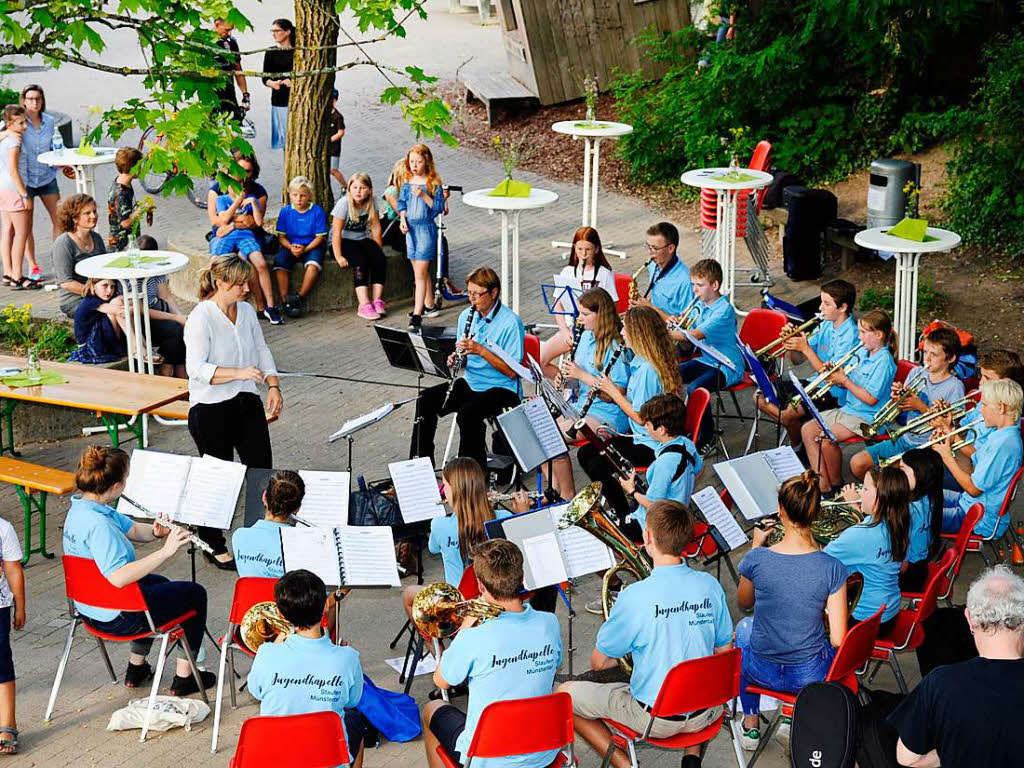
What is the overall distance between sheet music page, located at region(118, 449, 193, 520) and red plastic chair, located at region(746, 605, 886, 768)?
308 cm

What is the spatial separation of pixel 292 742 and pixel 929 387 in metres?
4.88

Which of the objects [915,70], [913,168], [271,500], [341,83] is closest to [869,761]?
[271,500]

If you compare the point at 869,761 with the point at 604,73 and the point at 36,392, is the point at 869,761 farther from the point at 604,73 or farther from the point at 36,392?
the point at 604,73

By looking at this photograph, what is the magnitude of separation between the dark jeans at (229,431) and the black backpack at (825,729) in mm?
4109

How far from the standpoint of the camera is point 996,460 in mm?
7125

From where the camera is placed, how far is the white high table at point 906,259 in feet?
32.2

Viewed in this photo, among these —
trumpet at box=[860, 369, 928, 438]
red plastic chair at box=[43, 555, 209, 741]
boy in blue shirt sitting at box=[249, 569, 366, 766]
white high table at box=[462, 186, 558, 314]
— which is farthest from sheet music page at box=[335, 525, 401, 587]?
white high table at box=[462, 186, 558, 314]

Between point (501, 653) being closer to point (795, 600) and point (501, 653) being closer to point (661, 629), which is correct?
point (661, 629)

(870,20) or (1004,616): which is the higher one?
(870,20)

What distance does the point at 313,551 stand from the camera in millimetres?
6160

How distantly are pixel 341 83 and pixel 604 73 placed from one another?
571 centimetres

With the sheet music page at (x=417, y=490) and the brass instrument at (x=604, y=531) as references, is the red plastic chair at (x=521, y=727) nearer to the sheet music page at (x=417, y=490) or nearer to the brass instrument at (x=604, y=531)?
the brass instrument at (x=604, y=531)

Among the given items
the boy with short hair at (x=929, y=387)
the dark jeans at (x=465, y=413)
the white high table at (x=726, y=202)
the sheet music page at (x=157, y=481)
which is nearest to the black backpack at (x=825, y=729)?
the boy with short hair at (x=929, y=387)

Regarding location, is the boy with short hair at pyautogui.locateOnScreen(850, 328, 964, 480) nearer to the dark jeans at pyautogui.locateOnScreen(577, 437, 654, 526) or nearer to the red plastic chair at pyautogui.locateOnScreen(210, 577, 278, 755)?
the dark jeans at pyautogui.locateOnScreen(577, 437, 654, 526)
